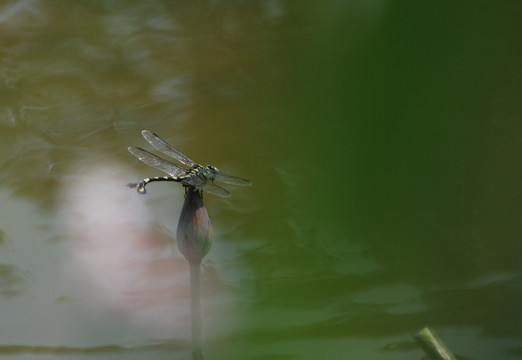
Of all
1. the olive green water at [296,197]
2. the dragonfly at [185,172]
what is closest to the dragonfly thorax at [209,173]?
the dragonfly at [185,172]

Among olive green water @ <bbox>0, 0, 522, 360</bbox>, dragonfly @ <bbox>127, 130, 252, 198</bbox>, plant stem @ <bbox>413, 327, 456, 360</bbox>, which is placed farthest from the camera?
olive green water @ <bbox>0, 0, 522, 360</bbox>

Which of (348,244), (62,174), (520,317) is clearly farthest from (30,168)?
(520,317)

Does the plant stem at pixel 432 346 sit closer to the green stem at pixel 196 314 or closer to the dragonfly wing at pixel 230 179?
the green stem at pixel 196 314

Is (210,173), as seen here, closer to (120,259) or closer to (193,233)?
(193,233)

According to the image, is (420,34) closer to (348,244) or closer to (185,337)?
(348,244)

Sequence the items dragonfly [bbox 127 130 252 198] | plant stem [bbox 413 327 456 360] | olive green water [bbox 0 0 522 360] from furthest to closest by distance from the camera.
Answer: olive green water [bbox 0 0 522 360]
dragonfly [bbox 127 130 252 198]
plant stem [bbox 413 327 456 360]

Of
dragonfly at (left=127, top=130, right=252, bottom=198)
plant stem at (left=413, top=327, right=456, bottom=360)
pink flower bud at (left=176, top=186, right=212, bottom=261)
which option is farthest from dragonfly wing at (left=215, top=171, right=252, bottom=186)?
plant stem at (left=413, top=327, right=456, bottom=360)

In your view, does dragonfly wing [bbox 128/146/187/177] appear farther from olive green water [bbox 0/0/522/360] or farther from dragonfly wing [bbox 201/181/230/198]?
olive green water [bbox 0/0/522/360]
